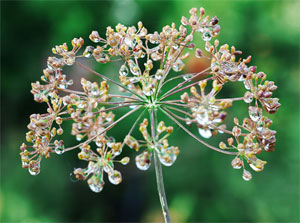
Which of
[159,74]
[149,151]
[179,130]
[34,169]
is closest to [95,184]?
[149,151]

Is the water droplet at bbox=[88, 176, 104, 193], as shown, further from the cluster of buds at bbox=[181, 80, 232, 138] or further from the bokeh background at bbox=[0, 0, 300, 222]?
the bokeh background at bbox=[0, 0, 300, 222]

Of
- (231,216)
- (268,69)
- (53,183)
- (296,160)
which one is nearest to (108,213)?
(53,183)

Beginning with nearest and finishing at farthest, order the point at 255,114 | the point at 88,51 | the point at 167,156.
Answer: the point at 167,156 → the point at 255,114 → the point at 88,51

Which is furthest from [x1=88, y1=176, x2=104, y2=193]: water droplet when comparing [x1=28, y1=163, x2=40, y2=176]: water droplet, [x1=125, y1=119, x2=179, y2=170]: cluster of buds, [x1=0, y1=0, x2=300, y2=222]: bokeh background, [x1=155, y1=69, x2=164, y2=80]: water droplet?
[x1=0, y1=0, x2=300, y2=222]: bokeh background

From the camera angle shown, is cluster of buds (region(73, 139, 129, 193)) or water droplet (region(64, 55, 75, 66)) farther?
water droplet (region(64, 55, 75, 66))

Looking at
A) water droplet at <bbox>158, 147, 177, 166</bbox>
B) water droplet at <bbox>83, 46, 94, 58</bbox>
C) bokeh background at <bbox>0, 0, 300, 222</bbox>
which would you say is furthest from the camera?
bokeh background at <bbox>0, 0, 300, 222</bbox>

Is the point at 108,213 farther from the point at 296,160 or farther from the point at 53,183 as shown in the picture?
the point at 296,160

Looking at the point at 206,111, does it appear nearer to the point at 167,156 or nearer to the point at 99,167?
the point at 167,156

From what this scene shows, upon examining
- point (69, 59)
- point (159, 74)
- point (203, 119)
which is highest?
point (69, 59)
